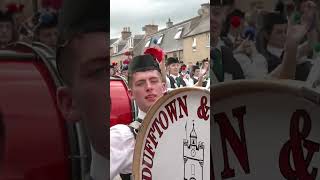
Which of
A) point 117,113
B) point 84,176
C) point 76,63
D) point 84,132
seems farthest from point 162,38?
point 117,113

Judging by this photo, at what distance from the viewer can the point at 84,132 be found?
1.64 metres

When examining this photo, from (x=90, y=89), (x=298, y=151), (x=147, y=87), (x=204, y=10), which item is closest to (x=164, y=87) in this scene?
(x=147, y=87)

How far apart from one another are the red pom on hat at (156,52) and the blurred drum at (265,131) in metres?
0.31

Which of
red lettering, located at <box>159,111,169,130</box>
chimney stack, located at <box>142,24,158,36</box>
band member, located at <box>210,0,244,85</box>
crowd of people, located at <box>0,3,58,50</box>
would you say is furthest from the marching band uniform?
band member, located at <box>210,0,244,85</box>

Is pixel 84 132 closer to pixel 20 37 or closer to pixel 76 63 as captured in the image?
pixel 76 63

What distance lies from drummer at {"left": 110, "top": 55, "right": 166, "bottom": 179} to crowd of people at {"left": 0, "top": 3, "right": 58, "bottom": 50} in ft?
1.00

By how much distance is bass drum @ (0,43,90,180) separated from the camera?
1629mm

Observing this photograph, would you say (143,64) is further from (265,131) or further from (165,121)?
(265,131)

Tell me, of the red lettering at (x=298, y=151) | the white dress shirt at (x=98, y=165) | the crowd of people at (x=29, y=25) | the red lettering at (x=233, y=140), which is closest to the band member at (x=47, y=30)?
the crowd of people at (x=29, y=25)

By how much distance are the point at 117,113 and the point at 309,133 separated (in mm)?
1196

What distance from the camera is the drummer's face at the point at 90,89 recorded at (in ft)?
5.28

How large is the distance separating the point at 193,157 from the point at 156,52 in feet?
1.19

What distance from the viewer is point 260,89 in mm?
1307

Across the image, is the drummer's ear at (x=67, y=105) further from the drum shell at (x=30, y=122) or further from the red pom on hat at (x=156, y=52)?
the red pom on hat at (x=156, y=52)
